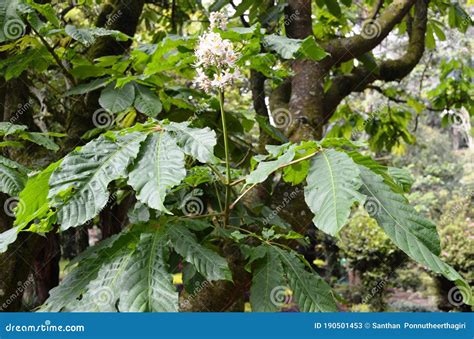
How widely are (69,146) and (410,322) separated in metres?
1.38

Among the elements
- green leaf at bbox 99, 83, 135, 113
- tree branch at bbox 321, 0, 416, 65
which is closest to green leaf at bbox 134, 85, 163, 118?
green leaf at bbox 99, 83, 135, 113

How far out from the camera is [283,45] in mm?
1266

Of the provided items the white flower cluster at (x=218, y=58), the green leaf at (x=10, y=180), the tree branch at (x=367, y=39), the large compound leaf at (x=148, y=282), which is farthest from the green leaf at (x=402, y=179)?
the tree branch at (x=367, y=39)

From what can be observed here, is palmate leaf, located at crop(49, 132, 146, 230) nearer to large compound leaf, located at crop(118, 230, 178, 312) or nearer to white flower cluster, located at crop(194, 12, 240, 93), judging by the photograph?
large compound leaf, located at crop(118, 230, 178, 312)

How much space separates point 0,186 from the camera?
3.94ft

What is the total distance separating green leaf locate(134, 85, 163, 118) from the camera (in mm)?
1561

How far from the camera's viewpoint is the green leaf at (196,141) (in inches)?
36.5

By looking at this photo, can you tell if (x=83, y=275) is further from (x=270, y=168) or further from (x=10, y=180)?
(x=270, y=168)

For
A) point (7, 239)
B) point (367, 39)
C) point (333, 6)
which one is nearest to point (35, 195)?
point (7, 239)

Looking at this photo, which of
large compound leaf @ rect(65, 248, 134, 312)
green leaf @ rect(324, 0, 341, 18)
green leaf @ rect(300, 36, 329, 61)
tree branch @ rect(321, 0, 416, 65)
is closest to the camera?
large compound leaf @ rect(65, 248, 134, 312)

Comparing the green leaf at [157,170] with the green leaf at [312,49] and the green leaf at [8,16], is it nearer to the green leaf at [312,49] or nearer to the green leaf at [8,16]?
the green leaf at [312,49]

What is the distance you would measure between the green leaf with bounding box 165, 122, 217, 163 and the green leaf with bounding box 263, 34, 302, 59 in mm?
365

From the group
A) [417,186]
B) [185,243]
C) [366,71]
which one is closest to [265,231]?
[185,243]

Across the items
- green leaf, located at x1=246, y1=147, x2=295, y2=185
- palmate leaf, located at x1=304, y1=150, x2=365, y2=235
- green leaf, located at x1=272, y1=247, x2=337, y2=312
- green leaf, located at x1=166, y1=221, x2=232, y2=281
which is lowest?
green leaf, located at x1=272, y1=247, x2=337, y2=312
